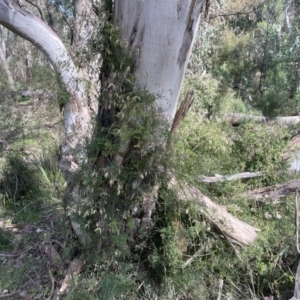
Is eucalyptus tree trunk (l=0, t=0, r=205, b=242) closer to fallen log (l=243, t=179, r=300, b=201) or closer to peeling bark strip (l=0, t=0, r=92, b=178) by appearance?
peeling bark strip (l=0, t=0, r=92, b=178)

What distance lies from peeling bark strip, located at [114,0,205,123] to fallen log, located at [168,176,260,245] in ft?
2.09

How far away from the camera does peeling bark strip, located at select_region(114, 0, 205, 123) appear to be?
146 cm

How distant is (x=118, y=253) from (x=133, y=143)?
0.81 metres

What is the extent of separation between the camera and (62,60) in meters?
2.39

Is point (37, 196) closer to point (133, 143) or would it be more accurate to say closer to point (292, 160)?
point (133, 143)

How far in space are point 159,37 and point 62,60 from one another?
3.95ft

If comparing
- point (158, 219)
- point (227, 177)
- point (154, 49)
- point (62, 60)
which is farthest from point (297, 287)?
point (62, 60)

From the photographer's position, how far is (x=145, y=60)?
1.58 metres

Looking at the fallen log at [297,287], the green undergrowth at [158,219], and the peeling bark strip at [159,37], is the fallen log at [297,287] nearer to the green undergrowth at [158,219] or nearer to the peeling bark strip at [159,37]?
the green undergrowth at [158,219]

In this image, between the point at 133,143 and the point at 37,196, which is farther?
the point at 37,196

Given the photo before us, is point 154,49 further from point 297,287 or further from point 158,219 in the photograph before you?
point 297,287

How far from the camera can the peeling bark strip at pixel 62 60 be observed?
2.28 meters

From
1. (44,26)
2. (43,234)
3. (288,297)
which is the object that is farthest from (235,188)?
(44,26)

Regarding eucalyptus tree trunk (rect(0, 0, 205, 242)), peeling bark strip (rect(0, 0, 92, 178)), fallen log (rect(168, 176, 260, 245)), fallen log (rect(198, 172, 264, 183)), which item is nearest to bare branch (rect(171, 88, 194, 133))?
eucalyptus tree trunk (rect(0, 0, 205, 242))
